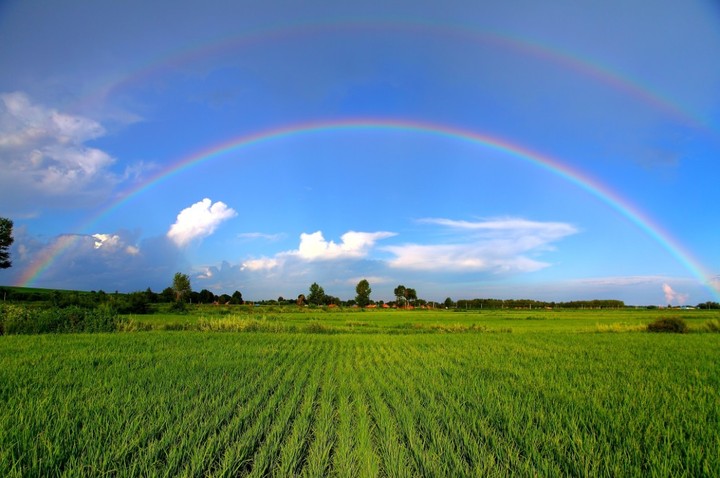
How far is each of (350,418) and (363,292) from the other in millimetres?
123444

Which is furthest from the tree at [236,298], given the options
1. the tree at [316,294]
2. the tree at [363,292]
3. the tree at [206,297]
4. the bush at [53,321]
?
the bush at [53,321]

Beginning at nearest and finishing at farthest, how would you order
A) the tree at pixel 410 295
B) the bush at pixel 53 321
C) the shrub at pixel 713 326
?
1. the bush at pixel 53 321
2. the shrub at pixel 713 326
3. the tree at pixel 410 295

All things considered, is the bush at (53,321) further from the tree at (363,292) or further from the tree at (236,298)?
the tree at (363,292)

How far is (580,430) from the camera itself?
17.8ft

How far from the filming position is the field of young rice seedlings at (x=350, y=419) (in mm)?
4113

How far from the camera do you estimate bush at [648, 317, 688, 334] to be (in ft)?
90.8

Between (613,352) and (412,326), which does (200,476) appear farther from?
(412,326)

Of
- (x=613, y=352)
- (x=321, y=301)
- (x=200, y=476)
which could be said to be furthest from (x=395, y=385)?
(x=321, y=301)

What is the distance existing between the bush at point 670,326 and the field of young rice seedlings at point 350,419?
67.2 feet

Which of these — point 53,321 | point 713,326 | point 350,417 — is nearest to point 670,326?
point 713,326

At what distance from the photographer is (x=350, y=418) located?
5.95 meters

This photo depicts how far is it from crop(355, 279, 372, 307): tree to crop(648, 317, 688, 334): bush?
9962 centimetres

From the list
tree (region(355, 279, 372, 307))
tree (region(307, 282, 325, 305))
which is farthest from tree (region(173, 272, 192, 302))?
tree (region(355, 279, 372, 307))

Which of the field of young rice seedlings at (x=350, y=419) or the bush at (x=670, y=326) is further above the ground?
the bush at (x=670, y=326)
